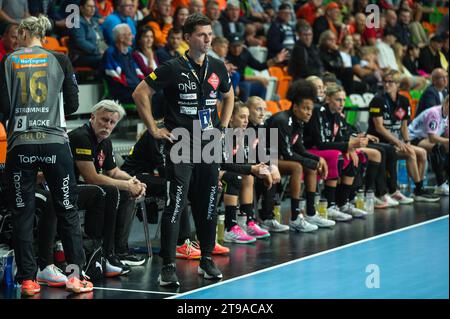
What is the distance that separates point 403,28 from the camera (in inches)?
668

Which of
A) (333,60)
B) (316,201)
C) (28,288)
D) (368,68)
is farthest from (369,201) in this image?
(28,288)

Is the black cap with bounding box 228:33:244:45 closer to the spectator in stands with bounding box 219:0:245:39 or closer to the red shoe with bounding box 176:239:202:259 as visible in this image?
the spectator in stands with bounding box 219:0:245:39

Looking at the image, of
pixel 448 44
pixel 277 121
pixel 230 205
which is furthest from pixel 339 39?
pixel 230 205

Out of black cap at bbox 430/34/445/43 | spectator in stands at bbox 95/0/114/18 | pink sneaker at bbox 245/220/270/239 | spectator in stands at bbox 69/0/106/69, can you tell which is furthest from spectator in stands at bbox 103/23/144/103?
black cap at bbox 430/34/445/43

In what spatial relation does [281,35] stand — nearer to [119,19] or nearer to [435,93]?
[435,93]

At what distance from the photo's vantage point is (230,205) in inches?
349

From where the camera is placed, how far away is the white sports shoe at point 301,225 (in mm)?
9562

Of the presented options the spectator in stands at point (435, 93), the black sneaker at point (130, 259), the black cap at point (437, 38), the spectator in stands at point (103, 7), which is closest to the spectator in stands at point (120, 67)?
the spectator in stands at point (103, 7)

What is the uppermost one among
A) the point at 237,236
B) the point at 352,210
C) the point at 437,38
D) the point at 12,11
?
the point at 12,11

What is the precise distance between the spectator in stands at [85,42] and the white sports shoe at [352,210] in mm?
3091

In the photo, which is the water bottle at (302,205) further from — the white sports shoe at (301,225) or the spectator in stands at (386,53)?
the spectator in stands at (386,53)

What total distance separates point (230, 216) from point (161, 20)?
4025 millimetres

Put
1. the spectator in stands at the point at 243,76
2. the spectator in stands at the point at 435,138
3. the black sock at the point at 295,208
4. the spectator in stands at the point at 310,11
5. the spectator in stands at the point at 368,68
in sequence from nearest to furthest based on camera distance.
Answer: the black sock at the point at 295,208
the spectator in stands at the point at 243,76
the spectator in stands at the point at 435,138
the spectator in stands at the point at 368,68
the spectator in stands at the point at 310,11
